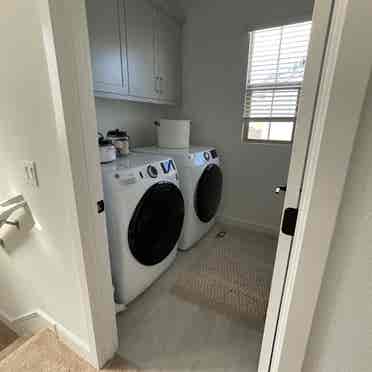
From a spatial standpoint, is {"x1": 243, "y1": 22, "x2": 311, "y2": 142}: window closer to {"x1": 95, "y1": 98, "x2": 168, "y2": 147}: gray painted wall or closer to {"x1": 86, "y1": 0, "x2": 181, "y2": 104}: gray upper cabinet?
{"x1": 86, "y1": 0, "x2": 181, "y2": 104}: gray upper cabinet

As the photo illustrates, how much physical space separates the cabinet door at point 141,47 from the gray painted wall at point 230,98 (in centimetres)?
57

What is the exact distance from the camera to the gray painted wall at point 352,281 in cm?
45

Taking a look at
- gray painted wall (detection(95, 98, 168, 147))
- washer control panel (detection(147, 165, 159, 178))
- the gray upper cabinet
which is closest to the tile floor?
washer control panel (detection(147, 165, 159, 178))

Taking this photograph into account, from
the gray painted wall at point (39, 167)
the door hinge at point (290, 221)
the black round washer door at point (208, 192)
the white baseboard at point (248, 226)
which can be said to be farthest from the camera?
the white baseboard at point (248, 226)

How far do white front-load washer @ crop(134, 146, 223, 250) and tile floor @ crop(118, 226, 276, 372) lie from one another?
59 cm

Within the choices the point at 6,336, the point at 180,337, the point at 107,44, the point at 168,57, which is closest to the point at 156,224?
the point at 180,337

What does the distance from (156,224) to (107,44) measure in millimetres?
1309

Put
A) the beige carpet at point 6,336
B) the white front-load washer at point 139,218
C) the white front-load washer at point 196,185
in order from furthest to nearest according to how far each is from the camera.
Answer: the white front-load washer at point 196,185
the beige carpet at point 6,336
the white front-load washer at point 139,218

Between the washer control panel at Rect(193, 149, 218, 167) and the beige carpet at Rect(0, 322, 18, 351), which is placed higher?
the washer control panel at Rect(193, 149, 218, 167)

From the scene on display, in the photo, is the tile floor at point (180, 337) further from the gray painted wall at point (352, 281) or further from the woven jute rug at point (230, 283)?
the gray painted wall at point (352, 281)

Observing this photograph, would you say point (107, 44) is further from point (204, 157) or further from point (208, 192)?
point (208, 192)

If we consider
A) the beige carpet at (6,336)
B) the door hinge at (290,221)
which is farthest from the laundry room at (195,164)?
the beige carpet at (6,336)

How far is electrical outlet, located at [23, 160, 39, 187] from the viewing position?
3.12 feet

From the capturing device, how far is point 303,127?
53cm
